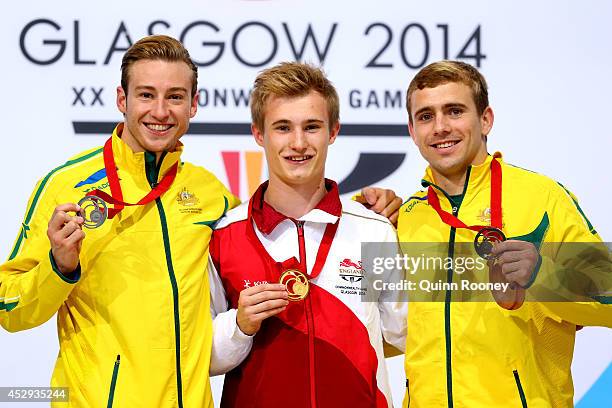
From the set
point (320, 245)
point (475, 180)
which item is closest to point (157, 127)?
point (320, 245)

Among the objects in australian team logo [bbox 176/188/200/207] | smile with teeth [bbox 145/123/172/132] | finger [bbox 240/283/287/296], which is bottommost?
finger [bbox 240/283/287/296]

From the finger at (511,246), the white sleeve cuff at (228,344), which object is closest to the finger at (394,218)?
the finger at (511,246)

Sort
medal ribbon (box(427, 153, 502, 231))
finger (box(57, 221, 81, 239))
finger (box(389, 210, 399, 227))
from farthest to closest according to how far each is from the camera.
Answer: finger (box(389, 210, 399, 227)) → medal ribbon (box(427, 153, 502, 231)) → finger (box(57, 221, 81, 239))

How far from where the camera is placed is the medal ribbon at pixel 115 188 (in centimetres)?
230

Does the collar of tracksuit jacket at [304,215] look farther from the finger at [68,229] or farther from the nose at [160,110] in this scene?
the finger at [68,229]

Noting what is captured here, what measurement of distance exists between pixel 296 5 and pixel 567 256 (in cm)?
186

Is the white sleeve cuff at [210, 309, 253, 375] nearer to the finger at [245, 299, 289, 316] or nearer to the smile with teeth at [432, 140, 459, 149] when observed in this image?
the finger at [245, 299, 289, 316]

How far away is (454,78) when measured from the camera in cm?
250

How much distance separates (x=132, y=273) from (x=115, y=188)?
0.24m

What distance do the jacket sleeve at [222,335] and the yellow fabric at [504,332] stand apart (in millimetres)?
472

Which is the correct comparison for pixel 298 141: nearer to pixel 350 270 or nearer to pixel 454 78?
pixel 350 270

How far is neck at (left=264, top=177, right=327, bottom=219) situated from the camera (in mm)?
2436

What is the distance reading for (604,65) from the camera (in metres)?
3.84

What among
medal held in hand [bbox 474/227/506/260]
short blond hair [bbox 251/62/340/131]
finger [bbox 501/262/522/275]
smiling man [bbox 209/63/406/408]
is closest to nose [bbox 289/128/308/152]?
smiling man [bbox 209/63/406/408]
